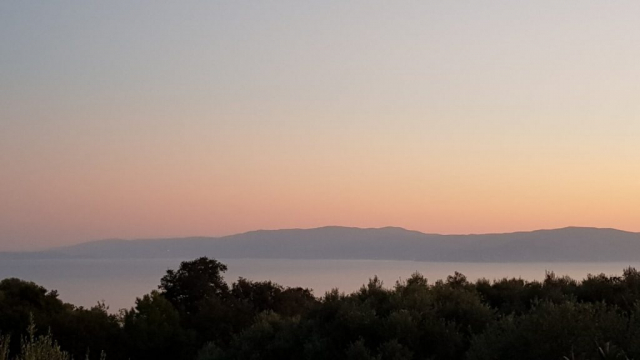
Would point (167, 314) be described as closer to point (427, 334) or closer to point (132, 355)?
point (132, 355)

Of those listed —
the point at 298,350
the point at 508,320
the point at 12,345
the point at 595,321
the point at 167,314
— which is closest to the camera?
the point at 595,321

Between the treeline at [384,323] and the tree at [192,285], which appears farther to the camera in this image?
the tree at [192,285]

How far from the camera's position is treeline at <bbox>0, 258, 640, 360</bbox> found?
10734mm

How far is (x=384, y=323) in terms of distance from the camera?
49.1ft

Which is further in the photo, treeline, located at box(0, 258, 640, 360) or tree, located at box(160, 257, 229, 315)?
tree, located at box(160, 257, 229, 315)

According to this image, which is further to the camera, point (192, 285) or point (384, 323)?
point (192, 285)

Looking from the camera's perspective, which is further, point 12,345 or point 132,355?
point 132,355

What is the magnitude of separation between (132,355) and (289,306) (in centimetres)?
885

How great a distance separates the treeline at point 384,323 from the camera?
10.7 m

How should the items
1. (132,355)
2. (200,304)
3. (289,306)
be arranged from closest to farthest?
(132,355)
(200,304)
(289,306)

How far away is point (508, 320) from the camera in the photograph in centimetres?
1194

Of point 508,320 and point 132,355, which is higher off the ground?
point 508,320

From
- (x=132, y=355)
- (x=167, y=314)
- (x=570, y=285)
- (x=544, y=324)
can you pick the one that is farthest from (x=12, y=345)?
(x=544, y=324)

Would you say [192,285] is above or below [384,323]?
above
